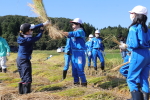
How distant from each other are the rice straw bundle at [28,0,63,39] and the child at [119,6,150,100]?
6.84 feet

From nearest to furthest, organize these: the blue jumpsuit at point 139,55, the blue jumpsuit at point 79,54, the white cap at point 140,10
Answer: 1. the blue jumpsuit at point 139,55
2. the white cap at point 140,10
3. the blue jumpsuit at point 79,54

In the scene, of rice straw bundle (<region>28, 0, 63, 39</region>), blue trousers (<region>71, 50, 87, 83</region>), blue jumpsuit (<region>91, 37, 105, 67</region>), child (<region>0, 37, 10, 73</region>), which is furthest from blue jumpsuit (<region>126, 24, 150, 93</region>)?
blue jumpsuit (<region>91, 37, 105, 67</region>)

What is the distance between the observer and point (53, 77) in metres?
7.71

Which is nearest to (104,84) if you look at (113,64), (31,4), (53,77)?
(53,77)

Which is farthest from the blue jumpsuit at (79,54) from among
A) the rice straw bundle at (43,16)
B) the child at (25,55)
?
the child at (25,55)

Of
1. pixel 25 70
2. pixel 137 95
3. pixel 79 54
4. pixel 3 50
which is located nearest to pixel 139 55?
pixel 137 95

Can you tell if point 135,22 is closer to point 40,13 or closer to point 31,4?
point 40,13

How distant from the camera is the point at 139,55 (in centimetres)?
375

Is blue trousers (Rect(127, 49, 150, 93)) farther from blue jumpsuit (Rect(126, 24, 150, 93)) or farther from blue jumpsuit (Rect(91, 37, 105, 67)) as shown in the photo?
blue jumpsuit (Rect(91, 37, 105, 67))

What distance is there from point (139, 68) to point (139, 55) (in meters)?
0.21

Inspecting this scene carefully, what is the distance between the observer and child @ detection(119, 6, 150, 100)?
369 cm

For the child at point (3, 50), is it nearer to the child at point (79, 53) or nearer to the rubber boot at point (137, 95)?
the child at point (79, 53)

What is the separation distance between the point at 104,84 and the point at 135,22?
294 cm

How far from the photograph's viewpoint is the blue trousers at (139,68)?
3746mm
